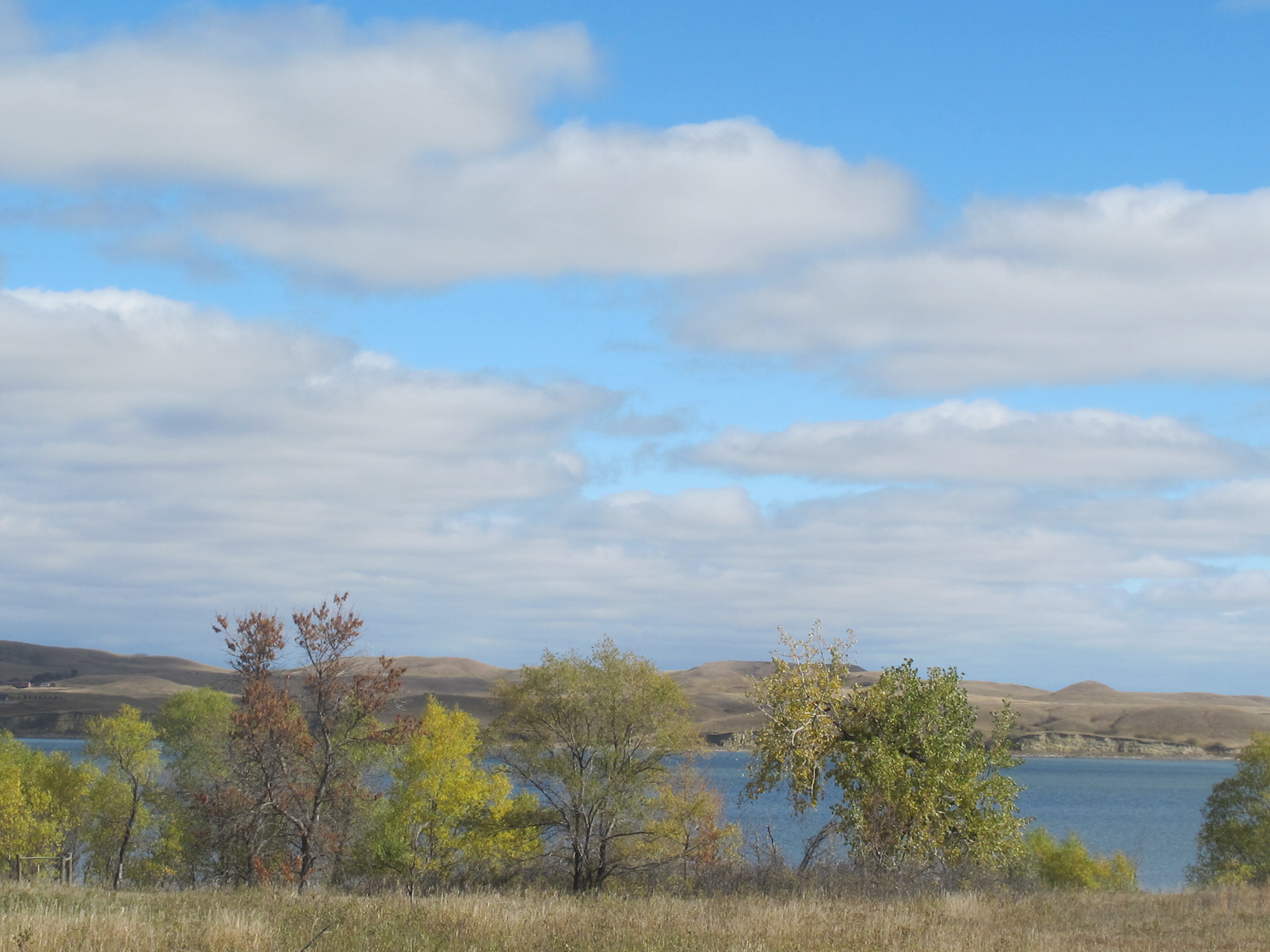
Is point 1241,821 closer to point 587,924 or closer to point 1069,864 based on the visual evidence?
point 1069,864

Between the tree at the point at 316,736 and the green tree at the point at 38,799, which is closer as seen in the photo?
the tree at the point at 316,736

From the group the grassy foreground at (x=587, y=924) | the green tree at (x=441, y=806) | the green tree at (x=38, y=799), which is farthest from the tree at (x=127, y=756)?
the grassy foreground at (x=587, y=924)

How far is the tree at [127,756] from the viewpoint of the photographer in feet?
236

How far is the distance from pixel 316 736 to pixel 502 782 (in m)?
20.0

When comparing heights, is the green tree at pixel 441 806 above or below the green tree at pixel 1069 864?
above

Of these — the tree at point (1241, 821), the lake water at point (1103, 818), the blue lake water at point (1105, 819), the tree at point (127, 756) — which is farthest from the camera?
the blue lake water at point (1105, 819)

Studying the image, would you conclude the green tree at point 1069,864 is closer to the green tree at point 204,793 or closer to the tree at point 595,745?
the tree at point 595,745

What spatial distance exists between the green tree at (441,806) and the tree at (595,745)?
10829mm

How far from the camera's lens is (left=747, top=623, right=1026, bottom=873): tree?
26.3 metres

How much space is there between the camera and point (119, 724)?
236ft

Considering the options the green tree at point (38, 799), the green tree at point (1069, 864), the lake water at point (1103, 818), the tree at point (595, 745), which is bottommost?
the lake water at point (1103, 818)

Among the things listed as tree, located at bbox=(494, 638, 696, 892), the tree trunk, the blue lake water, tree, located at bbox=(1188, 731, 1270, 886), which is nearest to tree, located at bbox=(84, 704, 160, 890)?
the tree trunk

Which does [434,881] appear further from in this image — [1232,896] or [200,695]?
[1232,896]

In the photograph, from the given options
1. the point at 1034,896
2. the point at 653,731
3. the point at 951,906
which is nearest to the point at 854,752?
the point at 1034,896
